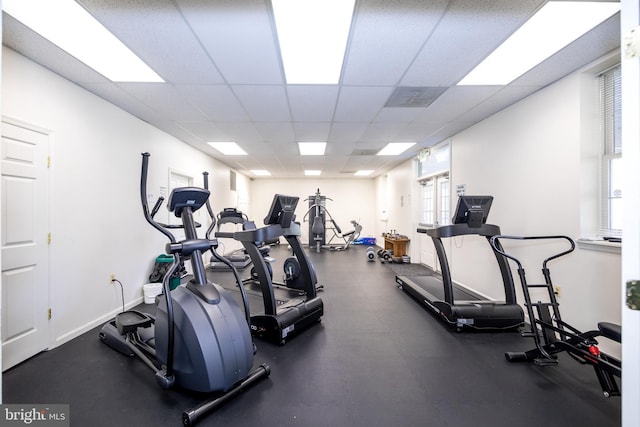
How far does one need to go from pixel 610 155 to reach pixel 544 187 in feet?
1.78

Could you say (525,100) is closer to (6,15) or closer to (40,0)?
(40,0)

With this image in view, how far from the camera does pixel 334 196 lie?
9625mm

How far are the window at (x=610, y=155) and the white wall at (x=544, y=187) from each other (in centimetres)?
14

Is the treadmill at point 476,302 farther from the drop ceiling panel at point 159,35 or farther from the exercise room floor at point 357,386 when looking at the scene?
the drop ceiling panel at point 159,35

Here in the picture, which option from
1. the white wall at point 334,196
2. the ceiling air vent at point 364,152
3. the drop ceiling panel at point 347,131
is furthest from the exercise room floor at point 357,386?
the white wall at point 334,196

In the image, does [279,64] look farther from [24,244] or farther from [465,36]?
[24,244]

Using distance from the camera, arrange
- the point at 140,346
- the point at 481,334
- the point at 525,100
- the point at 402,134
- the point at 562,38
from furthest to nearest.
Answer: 1. the point at 402,134
2. the point at 525,100
3. the point at 481,334
4. the point at 140,346
5. the point at 562,38

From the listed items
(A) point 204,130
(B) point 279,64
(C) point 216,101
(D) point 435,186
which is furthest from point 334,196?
(B) point 279,64

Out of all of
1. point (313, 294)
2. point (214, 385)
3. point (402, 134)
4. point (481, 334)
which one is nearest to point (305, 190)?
point (402, 134)

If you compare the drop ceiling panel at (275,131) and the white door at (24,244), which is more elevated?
the drop ceiling panel at (275,131)

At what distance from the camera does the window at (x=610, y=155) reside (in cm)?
236

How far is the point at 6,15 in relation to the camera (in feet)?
5.88

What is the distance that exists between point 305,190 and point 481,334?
736cm

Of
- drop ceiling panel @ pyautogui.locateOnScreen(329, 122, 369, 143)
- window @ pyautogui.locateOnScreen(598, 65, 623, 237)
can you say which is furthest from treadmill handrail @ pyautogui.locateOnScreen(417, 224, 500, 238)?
drop ceiling panel @ pyautogui.locateOnScreen(329, 122, 369, 143)
